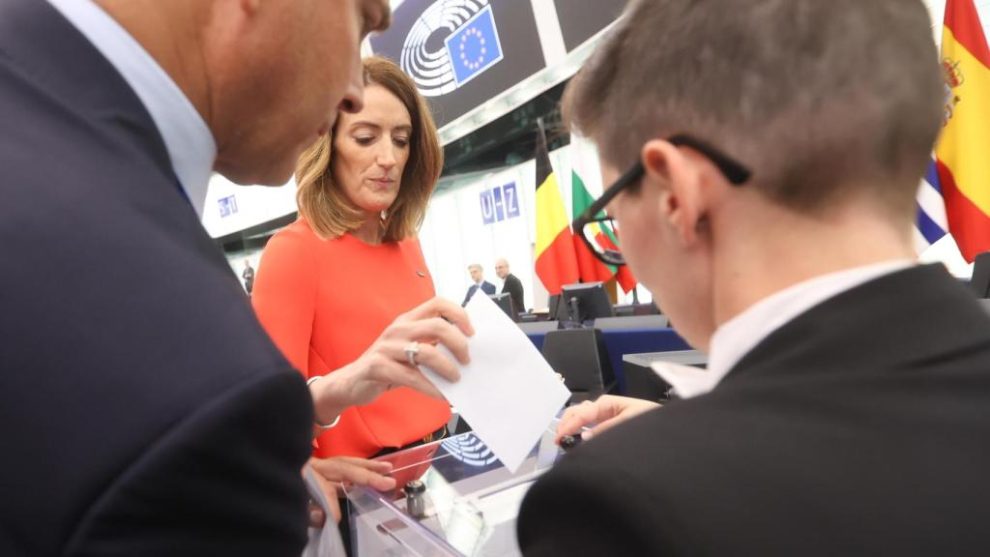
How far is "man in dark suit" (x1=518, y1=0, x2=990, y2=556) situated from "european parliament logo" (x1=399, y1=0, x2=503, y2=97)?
5293 mm

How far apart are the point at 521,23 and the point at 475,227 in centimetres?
619

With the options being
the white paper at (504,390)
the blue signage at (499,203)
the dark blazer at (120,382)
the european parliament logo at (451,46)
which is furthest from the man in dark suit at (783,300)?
the blue signage at (499,203)

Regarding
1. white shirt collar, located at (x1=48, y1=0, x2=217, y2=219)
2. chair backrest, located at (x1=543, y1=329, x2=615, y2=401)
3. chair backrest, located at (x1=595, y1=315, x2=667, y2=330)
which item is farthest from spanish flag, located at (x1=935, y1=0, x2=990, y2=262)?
white shirt collar, located at (x1=48, y1=0, x2=217, y2=219)

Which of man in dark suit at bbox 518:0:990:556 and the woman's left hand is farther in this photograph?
the woman's left hand

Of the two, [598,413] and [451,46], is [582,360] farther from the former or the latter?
[451,46]

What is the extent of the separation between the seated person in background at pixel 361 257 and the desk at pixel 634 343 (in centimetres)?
102

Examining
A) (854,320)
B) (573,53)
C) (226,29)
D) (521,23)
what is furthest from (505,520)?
(521,23)

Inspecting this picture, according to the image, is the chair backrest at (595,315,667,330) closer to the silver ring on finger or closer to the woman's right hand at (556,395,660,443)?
the woman's right hand at (556,395,660,443)

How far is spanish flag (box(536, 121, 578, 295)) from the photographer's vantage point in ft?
18.2

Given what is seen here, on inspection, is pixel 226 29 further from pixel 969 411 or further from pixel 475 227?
pixel 475 227

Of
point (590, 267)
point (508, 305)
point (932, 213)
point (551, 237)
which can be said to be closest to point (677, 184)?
point (932, 213)

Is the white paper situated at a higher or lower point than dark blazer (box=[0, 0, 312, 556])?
lower

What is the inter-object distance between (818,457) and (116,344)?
424 millimetres

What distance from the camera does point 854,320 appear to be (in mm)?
472
